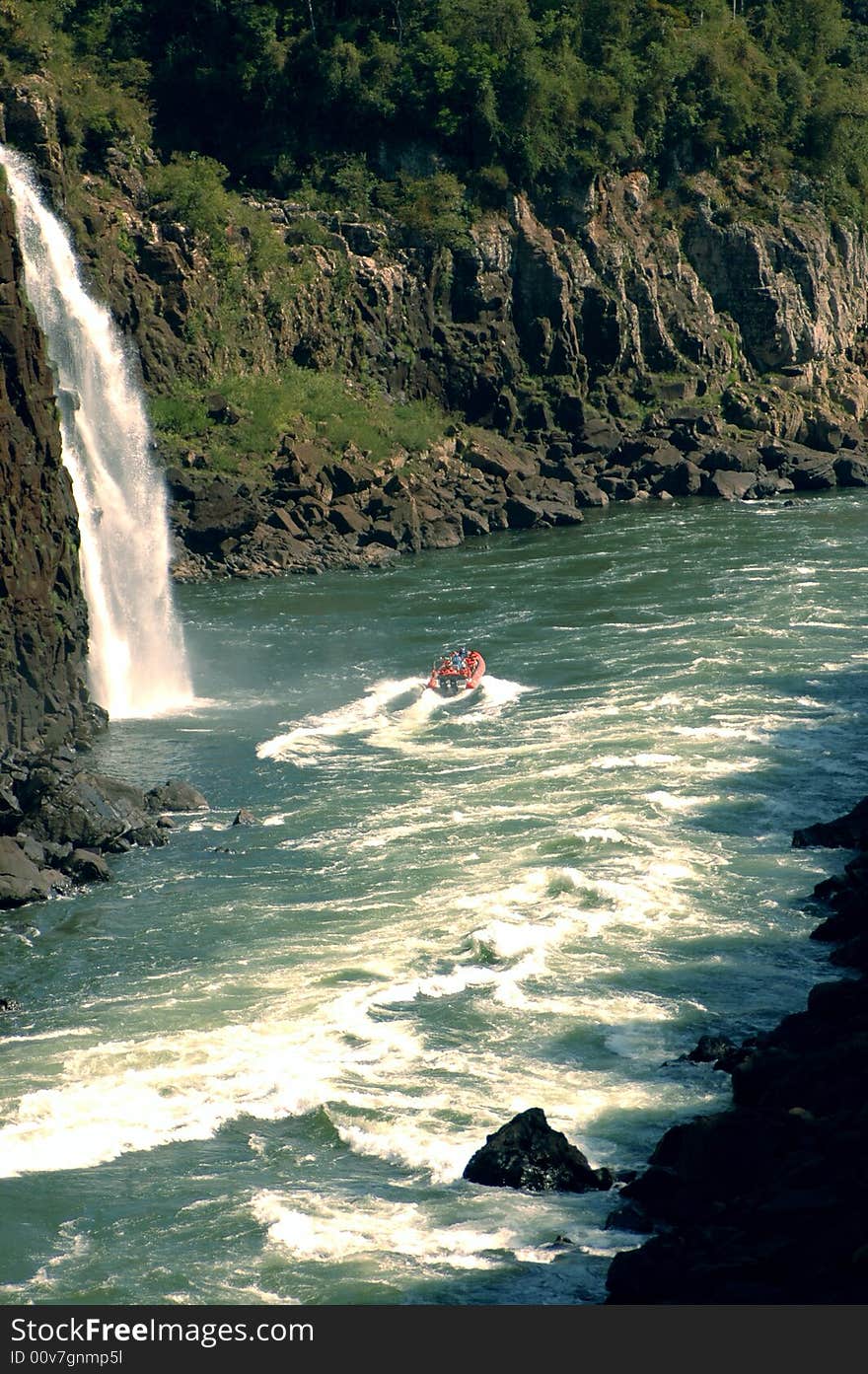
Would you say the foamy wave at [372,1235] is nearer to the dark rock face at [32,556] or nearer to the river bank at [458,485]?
the dark rock face at [32,556]

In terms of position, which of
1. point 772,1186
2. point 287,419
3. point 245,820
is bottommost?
point 245,820

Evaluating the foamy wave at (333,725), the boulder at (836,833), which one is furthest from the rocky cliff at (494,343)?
the boulder at (836,833)

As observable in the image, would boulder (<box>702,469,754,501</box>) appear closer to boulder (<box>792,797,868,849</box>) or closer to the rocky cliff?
the rocky cliff

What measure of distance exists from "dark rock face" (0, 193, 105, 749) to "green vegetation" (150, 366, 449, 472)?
2787 centimetres

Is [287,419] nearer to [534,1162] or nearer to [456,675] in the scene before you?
[456,675]

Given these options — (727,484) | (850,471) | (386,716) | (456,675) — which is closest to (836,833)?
(386,716)

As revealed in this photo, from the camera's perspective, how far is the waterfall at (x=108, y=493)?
5369 centimetres

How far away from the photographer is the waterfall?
53.7 metres

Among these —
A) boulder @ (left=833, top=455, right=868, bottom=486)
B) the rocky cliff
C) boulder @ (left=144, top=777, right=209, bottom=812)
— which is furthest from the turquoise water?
boulder @ (left=833, top=455, right=868, bottom=486)

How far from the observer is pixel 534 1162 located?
23219 mm

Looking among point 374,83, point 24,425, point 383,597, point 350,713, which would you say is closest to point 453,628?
point 383,597

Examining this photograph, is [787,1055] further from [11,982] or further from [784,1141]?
[11,982]

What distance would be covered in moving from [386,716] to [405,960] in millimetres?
18950

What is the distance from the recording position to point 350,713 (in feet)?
165
